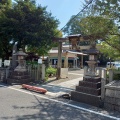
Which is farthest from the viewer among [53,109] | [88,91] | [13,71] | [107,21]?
[13,71]

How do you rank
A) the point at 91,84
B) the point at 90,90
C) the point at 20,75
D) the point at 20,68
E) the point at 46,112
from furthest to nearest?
the point at 20,68 → the point at 20,75 → the point at 91,84 → the point at 90,90 → the point at 46,112

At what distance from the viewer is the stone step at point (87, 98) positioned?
6.33 meters

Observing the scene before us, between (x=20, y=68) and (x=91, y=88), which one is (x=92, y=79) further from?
(x=20, y=68)

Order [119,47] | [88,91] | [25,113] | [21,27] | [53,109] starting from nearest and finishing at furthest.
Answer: [25,113], [53,109], [88,91], [119,47], [21,27]

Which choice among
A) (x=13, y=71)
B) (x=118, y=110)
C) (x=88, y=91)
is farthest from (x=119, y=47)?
(x=13, y=71)

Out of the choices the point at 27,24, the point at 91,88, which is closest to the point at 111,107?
the point at 91,88

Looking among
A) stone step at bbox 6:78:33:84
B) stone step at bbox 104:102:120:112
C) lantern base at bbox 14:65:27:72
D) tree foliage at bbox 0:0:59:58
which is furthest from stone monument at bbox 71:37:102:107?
tree foliage at bbox 0:0:59:58

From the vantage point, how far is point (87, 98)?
21.7ft

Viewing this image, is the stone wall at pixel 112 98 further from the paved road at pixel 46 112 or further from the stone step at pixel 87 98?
the paved road at pixel 46 112

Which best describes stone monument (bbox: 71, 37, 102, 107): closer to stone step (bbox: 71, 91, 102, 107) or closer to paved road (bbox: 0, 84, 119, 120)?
stone step (bbox: 71, 91, 102, 107)

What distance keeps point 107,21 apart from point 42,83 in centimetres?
613

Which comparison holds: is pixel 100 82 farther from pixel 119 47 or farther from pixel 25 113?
pixel 25 113

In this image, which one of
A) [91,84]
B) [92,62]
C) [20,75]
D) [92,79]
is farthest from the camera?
[20,75]

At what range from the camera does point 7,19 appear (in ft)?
41.7
